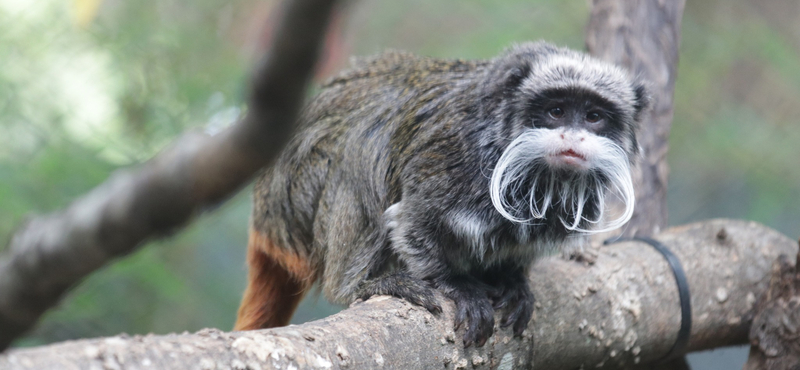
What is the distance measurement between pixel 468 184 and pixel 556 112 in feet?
1.16

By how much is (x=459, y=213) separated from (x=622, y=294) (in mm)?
789

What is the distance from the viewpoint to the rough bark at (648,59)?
305cm

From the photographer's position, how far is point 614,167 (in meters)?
2.16

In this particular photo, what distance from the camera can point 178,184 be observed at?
542 millimetres

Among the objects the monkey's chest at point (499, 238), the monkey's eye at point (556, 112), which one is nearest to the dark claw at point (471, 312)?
the monkey's chest at point (499, 238)

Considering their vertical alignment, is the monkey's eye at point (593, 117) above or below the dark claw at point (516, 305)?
above

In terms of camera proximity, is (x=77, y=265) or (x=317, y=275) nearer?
(x=77, y=265)

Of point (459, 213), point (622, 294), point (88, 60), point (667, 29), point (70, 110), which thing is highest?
point (88, 60)

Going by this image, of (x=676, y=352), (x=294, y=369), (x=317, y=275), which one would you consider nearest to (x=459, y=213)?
(x=317, y=275)

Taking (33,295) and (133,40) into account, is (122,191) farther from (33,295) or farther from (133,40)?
(133,40)

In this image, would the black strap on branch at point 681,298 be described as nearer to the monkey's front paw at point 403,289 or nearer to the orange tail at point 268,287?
the monkey's front paw at point 403,289

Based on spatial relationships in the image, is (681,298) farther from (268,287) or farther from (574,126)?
(268,287)

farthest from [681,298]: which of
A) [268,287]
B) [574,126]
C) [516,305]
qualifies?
[268,287]

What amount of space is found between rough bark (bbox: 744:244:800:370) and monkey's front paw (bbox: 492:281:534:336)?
3.42 feet
